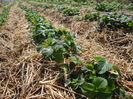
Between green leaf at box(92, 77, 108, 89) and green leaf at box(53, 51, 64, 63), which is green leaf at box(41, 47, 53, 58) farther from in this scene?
green leaf at box(92, 77, 108, 89)

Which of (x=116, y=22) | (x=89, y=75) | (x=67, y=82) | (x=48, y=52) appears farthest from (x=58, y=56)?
(x=116, y=22)

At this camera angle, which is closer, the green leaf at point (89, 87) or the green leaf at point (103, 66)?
the green leaf at point (89, 87)

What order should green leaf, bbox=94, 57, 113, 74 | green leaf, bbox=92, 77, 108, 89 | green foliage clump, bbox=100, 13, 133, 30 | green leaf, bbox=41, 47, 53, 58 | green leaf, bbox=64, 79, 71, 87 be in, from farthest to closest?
1. green foliage clump, bbox=100, 13, 133, 30
2. green leaf, bbox=41, 47, 53, 58
3. green leaf, bbox=64, 79, 71, 87
4. green leaf, bbox=94, 57, 113, 74
5. green leaf, bbox=92, 77, 108, 89

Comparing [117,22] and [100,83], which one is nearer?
[100,83]

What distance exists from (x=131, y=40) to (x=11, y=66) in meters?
2.40

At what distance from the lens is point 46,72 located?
5.98 ft

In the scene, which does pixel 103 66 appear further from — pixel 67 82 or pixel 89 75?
pixel 67 82

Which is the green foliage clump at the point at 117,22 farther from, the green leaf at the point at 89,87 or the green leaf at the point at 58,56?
the green leaf at the point at 89,87

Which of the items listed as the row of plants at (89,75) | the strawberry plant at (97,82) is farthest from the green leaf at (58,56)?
the strawberry plant at (97,82)

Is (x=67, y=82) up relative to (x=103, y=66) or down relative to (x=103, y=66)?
down

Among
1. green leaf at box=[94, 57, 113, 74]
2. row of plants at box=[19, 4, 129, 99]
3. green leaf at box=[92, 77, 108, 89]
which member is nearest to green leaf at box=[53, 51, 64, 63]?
row of plants at box=[19, 4, 129, 99]

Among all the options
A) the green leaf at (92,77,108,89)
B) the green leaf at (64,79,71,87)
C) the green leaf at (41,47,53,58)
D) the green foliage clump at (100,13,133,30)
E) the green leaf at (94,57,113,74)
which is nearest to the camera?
the green leaf at (92,77,108,89)

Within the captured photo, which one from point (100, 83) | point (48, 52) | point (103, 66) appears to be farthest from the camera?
point (48, 52)

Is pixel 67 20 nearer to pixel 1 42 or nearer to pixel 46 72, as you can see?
pixel 1 42
